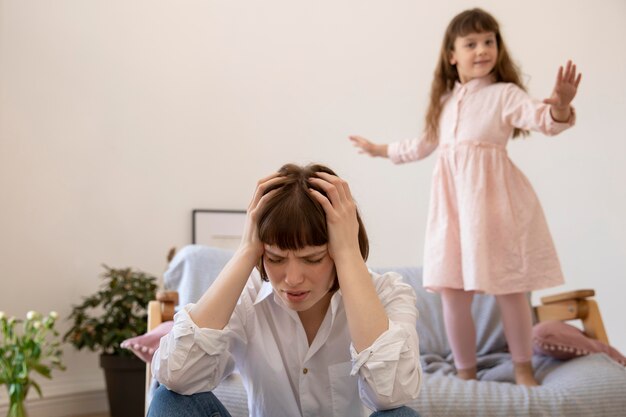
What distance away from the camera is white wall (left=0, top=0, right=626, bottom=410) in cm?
296

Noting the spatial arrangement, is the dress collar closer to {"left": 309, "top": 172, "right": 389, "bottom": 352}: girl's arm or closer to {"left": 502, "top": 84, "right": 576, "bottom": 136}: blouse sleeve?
{"left": 502, "top": 84, "right": 576, "bottom": 136}: blouse sleeve

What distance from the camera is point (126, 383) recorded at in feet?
9.26

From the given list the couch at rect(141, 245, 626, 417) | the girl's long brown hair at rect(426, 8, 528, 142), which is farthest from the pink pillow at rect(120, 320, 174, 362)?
the girl's long brown hair at rect(426, 8, 528, 142)

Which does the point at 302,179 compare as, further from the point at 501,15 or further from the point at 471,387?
the point at 501,15

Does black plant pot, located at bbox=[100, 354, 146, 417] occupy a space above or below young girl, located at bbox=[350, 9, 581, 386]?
below

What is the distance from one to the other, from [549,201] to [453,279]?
1.44 m

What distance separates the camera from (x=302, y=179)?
139 cm

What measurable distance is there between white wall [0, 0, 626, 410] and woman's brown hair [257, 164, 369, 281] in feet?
6.08

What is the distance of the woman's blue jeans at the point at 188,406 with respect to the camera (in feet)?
4.22

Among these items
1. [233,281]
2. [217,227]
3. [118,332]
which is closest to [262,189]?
[233,281]

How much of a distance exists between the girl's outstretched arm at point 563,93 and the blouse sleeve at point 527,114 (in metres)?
0.02

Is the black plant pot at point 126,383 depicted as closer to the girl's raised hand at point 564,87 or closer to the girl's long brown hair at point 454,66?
the girl's long brown hair at point 454,66

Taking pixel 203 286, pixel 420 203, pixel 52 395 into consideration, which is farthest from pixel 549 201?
pixel 52 395

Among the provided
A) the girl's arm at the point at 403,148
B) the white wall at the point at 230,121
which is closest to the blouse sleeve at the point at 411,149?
the girl's arm at the point at 403,148
